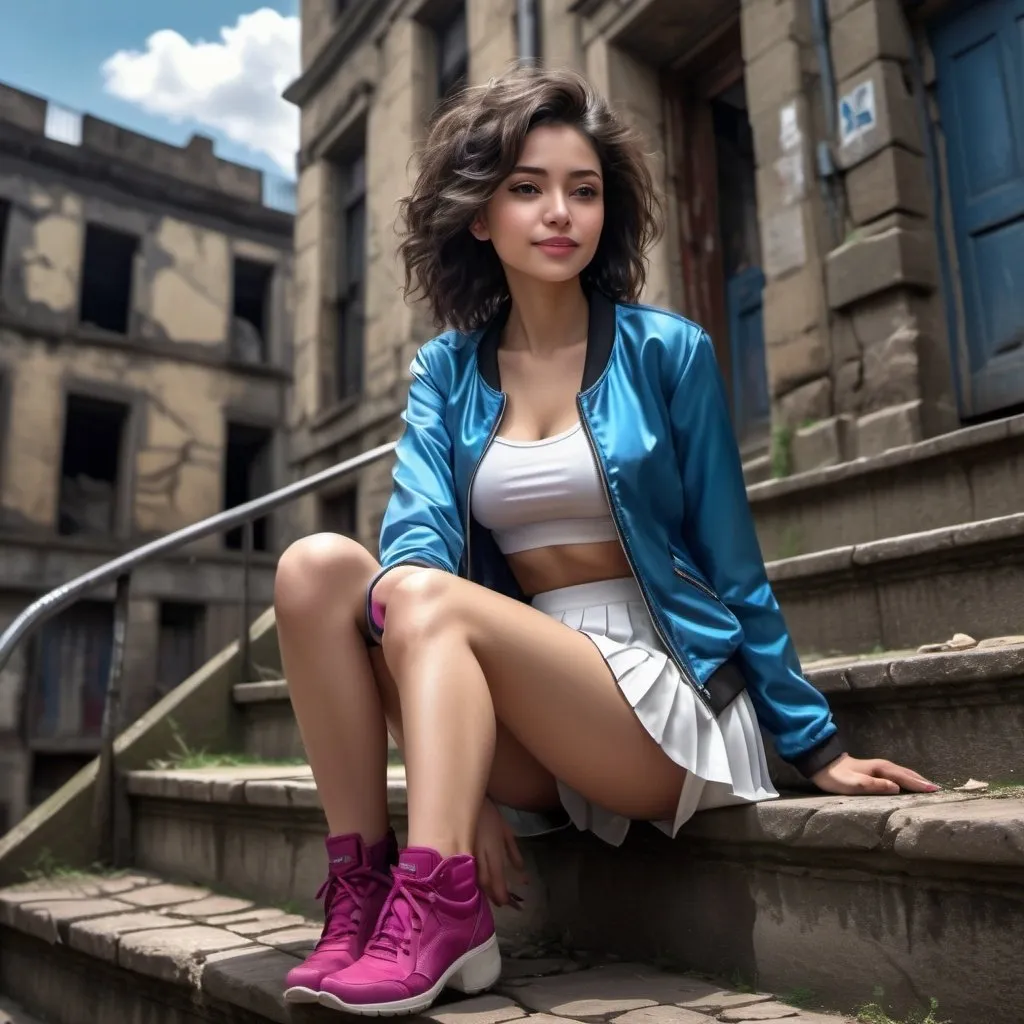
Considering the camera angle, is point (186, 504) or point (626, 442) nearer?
point (626, 442)

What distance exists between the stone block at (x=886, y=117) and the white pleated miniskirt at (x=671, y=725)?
2.86 meters

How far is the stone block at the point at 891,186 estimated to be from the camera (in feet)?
12.3

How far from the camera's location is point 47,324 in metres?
12.4

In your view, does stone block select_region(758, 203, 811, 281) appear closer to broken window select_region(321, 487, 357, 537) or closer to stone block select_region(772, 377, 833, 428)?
stone block select_region(772, 377, 833, 428)

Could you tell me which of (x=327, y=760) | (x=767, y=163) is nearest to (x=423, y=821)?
(x=327, y=760)

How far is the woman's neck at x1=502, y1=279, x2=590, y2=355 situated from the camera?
191cm

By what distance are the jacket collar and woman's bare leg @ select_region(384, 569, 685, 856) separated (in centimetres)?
49

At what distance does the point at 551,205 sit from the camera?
178 cm

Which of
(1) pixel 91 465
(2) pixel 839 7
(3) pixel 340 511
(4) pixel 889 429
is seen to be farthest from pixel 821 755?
(1) pixel 91 465

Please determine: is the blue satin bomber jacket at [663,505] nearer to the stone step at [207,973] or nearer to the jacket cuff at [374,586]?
the jacket cuff at [374,586]

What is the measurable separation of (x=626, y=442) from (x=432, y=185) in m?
0.65

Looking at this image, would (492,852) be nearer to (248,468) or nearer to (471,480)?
(471,480)

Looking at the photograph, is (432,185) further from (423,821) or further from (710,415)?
(423,821)

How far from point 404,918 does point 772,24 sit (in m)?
4.12
